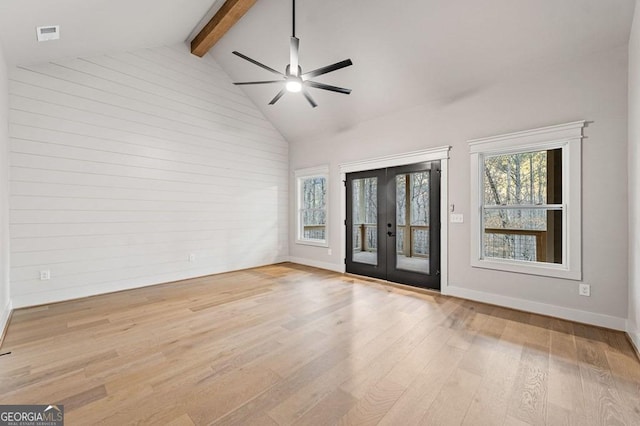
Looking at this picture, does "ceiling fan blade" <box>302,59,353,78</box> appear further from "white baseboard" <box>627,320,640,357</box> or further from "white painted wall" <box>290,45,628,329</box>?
"white baseboard" <box>627,320,640,357</box>

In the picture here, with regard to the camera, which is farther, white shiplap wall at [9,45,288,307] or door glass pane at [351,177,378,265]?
door glass pane at [351,177,378,265]

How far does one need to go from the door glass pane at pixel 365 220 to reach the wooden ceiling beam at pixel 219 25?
336cm

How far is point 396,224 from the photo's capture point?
4914 millimetres

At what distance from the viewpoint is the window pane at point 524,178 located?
3.60 m

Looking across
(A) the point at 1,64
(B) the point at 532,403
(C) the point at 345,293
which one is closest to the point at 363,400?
(B) the point at 532,403

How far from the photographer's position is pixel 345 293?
167 inches

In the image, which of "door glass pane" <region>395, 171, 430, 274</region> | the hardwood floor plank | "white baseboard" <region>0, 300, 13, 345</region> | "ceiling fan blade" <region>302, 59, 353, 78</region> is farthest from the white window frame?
"white baseboard" <region>0, 300, 13, 345</region>

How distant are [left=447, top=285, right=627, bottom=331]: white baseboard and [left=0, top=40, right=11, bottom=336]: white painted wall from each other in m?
5.52

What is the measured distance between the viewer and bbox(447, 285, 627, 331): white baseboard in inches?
118

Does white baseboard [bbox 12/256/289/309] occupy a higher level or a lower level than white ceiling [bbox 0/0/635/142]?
lower

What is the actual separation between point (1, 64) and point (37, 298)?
112 inches

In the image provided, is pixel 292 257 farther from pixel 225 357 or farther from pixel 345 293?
pixel 225 357

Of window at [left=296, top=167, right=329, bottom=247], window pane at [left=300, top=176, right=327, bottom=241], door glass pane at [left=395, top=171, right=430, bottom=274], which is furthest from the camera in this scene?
window pane at [left=300, top=176, right=327, bottom=241]

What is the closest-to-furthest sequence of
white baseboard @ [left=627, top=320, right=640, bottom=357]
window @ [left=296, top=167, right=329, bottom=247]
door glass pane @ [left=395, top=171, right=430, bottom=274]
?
white baseboard @ [left=627, top=320, right=640, bottom=357] → door glass pane @ [left=395, top=171, right=430, bottom=274] → window @ [left=296, top=167, right=329, bottom=247]
